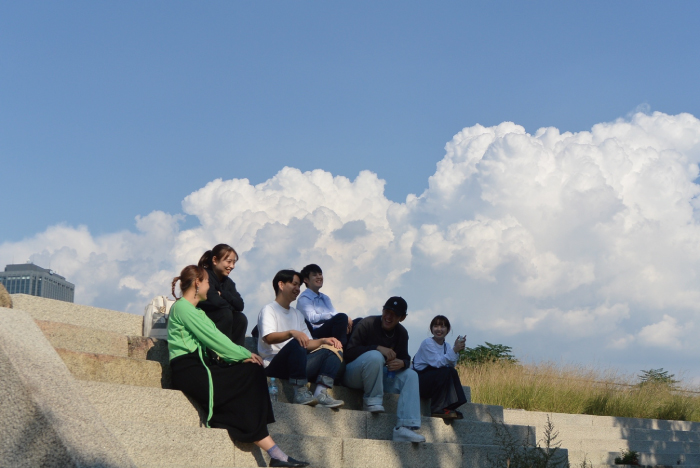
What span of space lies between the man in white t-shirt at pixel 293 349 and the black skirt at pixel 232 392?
899 mm

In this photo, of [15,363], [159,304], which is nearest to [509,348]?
[159,304]

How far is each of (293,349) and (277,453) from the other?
128 centimetres

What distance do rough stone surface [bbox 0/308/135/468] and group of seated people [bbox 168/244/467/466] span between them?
1108mm

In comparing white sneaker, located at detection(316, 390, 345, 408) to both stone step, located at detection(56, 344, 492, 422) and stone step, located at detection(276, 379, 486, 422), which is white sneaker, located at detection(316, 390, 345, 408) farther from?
stone step, located at detection(56, 344, 492, 422)

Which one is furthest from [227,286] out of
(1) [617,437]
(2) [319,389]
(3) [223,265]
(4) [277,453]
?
(1) [617,437]

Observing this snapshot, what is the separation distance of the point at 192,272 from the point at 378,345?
7.42 feet

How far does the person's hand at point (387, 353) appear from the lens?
21.7 feet

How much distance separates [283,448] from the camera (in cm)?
495

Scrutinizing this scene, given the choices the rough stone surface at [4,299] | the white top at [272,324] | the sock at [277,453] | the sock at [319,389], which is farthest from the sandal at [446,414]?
the rough stone surface at [4,299]

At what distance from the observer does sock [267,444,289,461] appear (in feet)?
15.3

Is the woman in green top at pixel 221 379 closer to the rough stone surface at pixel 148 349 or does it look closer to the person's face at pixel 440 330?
the rough stone surface at pixel 148 349

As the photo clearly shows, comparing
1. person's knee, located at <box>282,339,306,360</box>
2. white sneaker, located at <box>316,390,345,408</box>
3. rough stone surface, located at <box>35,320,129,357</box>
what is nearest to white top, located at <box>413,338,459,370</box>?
white sneaker, located at <box>316,390,345,408</box>

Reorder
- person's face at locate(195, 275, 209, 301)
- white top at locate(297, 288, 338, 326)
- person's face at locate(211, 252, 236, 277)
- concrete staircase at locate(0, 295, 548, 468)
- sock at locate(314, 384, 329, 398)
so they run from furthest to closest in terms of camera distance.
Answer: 1. white top at locate(297, 288, 338, 326)
2. person's face at locate(211, 252, 236, 277)
3. sock at locate(314, 384, 329, 398)
4. person's face at locate(195, 275, 209, 301)
5. concrete staircase at locate(0, 295, 548, 468)

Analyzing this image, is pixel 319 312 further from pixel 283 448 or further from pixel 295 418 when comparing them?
pixel 283 448
